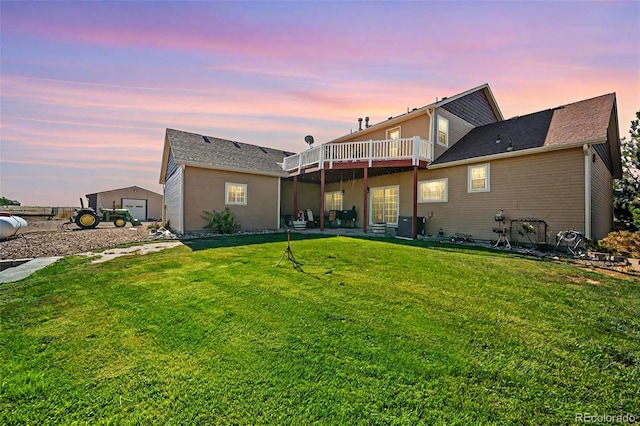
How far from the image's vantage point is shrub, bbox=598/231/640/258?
21.6 ft

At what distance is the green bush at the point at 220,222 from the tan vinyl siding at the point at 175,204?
3.55ft

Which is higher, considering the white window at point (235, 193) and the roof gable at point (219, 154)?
the roof gable at point (219, 154)

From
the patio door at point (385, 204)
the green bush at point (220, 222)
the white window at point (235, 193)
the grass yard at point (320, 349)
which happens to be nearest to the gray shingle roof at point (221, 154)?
the white window at point (235, 193)

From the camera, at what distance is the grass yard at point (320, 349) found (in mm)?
1854

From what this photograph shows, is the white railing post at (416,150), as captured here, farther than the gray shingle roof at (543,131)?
Yes

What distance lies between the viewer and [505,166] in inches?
374

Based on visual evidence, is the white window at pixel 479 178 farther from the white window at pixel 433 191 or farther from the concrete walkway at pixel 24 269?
the concrete walkway at pixel 24 269

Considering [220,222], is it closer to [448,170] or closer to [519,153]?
[448,170]

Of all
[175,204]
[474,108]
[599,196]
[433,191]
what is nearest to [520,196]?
[599,196]

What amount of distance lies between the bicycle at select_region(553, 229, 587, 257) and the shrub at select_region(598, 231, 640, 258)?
0.53m

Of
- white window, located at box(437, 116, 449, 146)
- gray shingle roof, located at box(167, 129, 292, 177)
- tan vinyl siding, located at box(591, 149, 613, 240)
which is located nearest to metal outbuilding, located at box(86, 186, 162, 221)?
gray shingle roof, located at box(167, 129, 292, 177)

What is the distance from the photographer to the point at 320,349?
99.4 inches

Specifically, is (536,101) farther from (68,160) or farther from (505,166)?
(68,160)

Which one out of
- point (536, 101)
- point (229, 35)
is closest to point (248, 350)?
point (229, 35)
